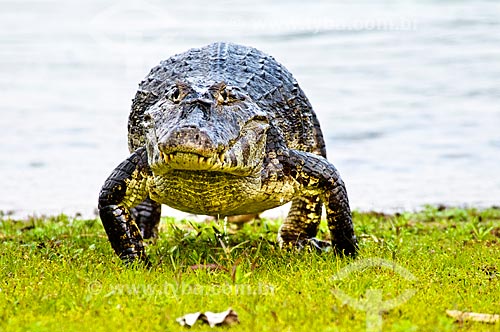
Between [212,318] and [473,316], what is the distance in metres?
1.25

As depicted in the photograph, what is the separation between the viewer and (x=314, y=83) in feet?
55.1

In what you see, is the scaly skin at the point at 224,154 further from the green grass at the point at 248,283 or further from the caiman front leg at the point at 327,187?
the green grass at the point at 248,283

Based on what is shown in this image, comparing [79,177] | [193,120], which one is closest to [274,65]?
[193,120]

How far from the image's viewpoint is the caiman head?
4.59 meters

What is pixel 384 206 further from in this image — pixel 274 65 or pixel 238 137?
pixel 238 137

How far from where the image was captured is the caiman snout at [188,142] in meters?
4.54

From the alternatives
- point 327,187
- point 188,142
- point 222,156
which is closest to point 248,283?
point 222,156

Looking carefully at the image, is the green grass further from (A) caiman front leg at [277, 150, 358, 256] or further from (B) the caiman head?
(B) the caiman head

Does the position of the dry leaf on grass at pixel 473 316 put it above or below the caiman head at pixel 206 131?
below

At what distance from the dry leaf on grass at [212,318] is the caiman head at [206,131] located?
A: 96 centimetres

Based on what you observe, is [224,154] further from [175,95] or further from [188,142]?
[175,95]

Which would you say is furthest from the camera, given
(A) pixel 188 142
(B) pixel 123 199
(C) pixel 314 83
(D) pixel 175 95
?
(C) pixel 314 83

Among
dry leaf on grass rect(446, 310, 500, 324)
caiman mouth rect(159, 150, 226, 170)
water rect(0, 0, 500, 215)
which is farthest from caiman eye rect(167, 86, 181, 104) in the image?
water rect(0, 0, 500, 215)

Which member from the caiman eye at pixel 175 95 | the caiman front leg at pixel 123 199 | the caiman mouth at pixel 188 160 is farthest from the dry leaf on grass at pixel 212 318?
the caiman front leg at pixel 123 199
